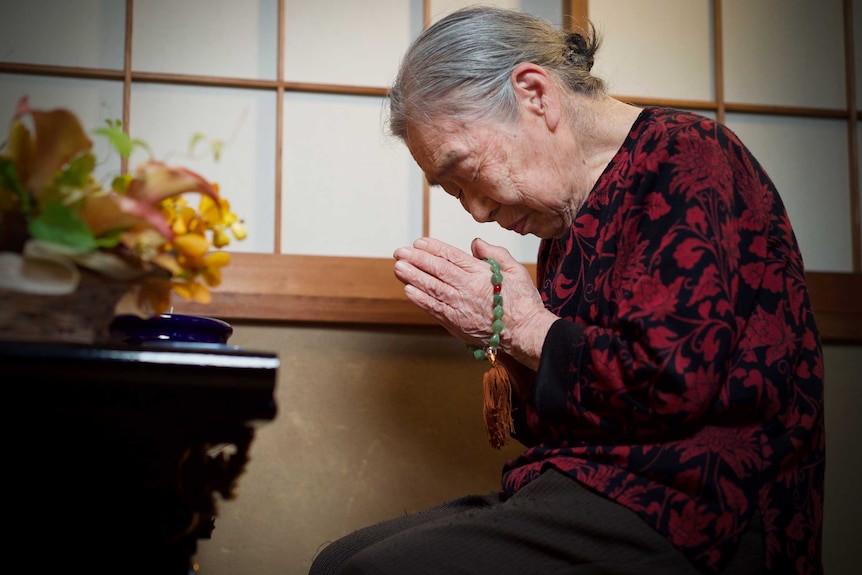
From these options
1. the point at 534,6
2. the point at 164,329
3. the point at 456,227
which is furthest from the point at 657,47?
the point at 164,329

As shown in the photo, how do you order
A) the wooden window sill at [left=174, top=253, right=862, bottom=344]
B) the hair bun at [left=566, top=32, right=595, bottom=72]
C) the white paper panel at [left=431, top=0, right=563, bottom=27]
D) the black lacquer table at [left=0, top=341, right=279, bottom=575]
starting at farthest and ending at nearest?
the white paper panel at [left=431, top=0, right=563, bottom=27]
the wooden window sill at [left=174, top=253, right=862, bottom=344]
the hair bun at [left=566, top=32, right=595, bottom=72]
the black lacquer table at [left=0, top=341, right=279, bottom=575]

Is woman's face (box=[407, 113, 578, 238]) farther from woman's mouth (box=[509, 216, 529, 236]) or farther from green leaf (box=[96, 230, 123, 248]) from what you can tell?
green leaf (box=[96, 230, 123, 248])

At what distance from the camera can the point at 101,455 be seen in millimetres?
824

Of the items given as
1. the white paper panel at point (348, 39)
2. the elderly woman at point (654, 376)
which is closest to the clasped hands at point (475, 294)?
the elderly woman at point (654, 376)

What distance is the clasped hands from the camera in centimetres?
130

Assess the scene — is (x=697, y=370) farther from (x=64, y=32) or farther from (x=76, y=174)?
(x=64, y=32)

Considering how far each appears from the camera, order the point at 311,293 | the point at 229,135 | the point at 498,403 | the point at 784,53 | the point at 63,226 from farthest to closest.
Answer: the point at 784,53 → the point at 229,135 → the point at 311,293 → the point at 498,403 → the point at 63,226

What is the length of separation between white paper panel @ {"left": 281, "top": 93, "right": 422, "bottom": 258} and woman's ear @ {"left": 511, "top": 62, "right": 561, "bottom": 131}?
67 cm

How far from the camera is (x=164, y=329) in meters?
1.20

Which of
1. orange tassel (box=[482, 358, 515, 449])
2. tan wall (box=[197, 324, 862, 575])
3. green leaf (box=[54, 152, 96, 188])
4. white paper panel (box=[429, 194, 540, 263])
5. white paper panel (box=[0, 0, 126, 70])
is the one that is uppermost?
white paper panel (box=[0, 0, 126, 70])

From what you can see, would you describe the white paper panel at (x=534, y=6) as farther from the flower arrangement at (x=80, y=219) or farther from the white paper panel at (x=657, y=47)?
the flower arrangement at (x=80, y=219)

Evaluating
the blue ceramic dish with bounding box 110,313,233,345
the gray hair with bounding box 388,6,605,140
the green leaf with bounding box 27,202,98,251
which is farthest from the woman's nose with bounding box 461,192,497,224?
the green leaf with bounding box 27,202,98,251

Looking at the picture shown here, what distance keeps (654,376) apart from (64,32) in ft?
5.20

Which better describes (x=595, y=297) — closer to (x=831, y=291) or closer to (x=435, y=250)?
(x=435, y=250)
